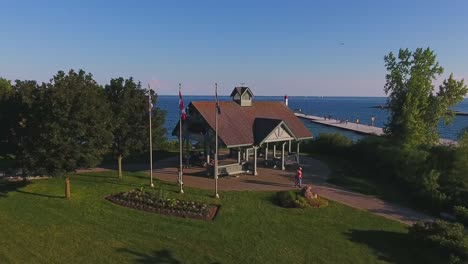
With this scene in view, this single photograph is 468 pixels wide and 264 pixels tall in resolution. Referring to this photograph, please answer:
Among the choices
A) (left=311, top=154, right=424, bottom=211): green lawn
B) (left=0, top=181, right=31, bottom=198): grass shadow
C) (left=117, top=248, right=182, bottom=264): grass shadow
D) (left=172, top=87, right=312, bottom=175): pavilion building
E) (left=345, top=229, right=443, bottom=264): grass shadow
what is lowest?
(left=345, top=229, right=443, bottom=264): grass shadow

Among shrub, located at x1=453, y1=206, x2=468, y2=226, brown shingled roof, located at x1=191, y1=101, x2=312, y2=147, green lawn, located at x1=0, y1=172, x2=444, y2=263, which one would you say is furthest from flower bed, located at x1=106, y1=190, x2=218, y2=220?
shrub, located at x1=453, y1=206, x2=468, y2=226

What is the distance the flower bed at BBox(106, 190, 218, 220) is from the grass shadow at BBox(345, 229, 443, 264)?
319 inches

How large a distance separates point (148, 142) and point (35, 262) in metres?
14.3

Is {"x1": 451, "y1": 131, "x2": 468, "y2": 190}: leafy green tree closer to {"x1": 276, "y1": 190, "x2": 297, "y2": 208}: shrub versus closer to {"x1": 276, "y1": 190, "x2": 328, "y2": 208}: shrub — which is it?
{"x1": 276, "y1": 190, "x2": 328, "y2": 208}: shrub

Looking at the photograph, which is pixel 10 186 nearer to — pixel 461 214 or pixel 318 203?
pixel 318 203

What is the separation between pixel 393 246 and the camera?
66.9 ft

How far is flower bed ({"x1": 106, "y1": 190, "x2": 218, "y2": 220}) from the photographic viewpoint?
22812 mm

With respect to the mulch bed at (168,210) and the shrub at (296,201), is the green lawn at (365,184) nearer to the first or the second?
the shrub at (296,201)

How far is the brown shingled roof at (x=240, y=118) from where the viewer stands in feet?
103

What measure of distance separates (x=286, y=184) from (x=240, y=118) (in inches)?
301

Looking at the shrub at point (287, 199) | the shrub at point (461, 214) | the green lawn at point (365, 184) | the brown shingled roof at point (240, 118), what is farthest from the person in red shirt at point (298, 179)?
the shrub at point (461, 214)

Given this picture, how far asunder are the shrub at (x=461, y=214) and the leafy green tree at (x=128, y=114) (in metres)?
21.9

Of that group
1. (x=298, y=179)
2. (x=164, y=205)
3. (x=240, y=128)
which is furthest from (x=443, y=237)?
(x=240, y=128)

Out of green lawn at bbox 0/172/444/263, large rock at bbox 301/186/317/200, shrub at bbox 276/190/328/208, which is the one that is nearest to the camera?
green lawn at bbox 0/172/444/263
